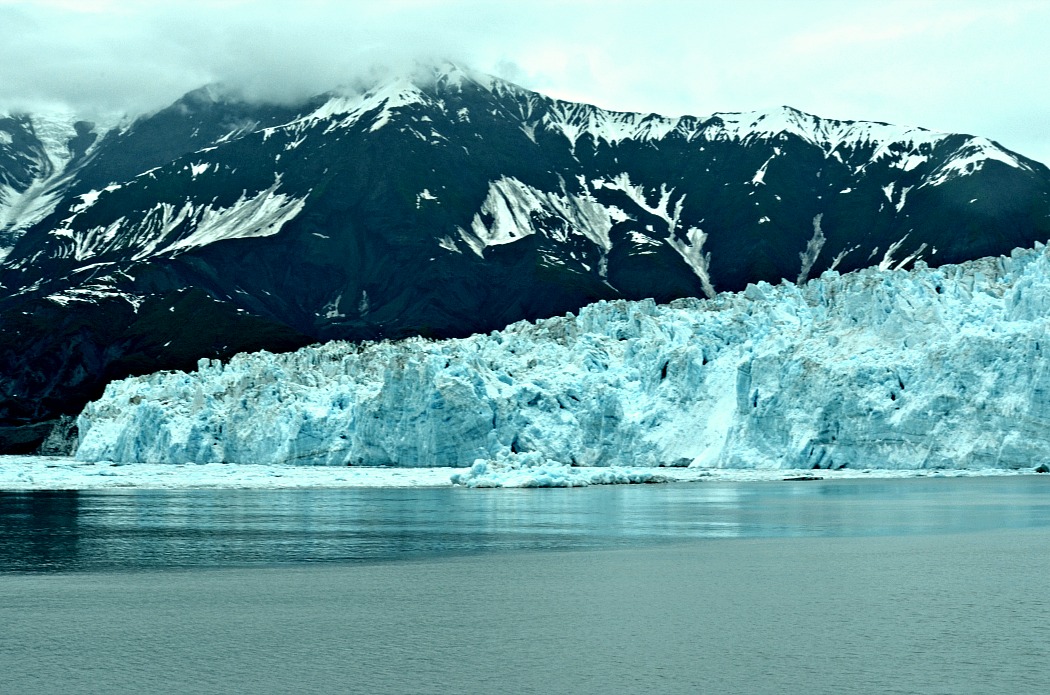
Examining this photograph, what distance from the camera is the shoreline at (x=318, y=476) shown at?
179 feet

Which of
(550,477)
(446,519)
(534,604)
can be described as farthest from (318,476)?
(534,604)

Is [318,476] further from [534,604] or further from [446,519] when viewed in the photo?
[534,604]

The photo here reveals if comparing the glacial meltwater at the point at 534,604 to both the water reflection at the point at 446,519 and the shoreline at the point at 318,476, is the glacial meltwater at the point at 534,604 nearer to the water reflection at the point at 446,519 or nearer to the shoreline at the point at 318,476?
the water reflection at the point at 446,519

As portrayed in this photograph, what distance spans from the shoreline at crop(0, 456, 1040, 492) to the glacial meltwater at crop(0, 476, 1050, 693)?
1860 cm

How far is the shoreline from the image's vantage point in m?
54.7

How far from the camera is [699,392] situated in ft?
203

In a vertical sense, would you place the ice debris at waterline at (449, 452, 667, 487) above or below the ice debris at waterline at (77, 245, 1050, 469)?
below

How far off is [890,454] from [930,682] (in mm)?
43533

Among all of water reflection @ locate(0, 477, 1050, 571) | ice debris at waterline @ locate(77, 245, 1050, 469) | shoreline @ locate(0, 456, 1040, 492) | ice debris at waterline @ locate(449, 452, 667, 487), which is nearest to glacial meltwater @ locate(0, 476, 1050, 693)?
water reflection @ locate(0, 477, 1050, 571)

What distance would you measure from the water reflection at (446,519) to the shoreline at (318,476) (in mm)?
1081

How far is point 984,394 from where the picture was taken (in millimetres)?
52125

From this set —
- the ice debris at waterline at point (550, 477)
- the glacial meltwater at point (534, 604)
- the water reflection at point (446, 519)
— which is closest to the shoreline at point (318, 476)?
the ice debris at waterline at point (550, 477)

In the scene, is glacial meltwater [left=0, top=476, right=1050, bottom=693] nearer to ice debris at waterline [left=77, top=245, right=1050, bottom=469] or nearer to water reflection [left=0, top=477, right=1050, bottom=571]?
water reflection [left=0, top=477, right=1050, bottom=571]

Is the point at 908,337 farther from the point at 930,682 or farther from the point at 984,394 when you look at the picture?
the point at 930,682
